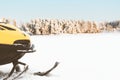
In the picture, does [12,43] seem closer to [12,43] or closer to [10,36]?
[12,43]

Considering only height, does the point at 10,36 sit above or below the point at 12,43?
above

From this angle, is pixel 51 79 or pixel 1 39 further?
pixel 51 79

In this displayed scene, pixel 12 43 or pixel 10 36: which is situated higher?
pixel 10 36

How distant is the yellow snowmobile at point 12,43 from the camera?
8.61 meters

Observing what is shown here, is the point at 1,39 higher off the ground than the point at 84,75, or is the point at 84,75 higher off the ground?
the point at 1,39

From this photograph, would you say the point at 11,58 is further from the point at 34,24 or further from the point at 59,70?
the point at 34,24

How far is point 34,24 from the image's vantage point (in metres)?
80.9

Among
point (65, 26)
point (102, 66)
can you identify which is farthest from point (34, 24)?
point (102, 66)

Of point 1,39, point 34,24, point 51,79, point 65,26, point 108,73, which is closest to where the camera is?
point 1,39

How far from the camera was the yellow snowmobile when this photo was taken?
861 centimetres

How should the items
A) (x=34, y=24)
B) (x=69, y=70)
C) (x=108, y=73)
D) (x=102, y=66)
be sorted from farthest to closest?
(x=34, y=24)
(x=102, y=66)
(x=69, y=70)
(x=108, y=73)

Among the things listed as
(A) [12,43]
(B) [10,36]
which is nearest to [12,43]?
(A) [12,43]

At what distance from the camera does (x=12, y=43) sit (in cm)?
872

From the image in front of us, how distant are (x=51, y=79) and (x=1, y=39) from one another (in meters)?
1.79
